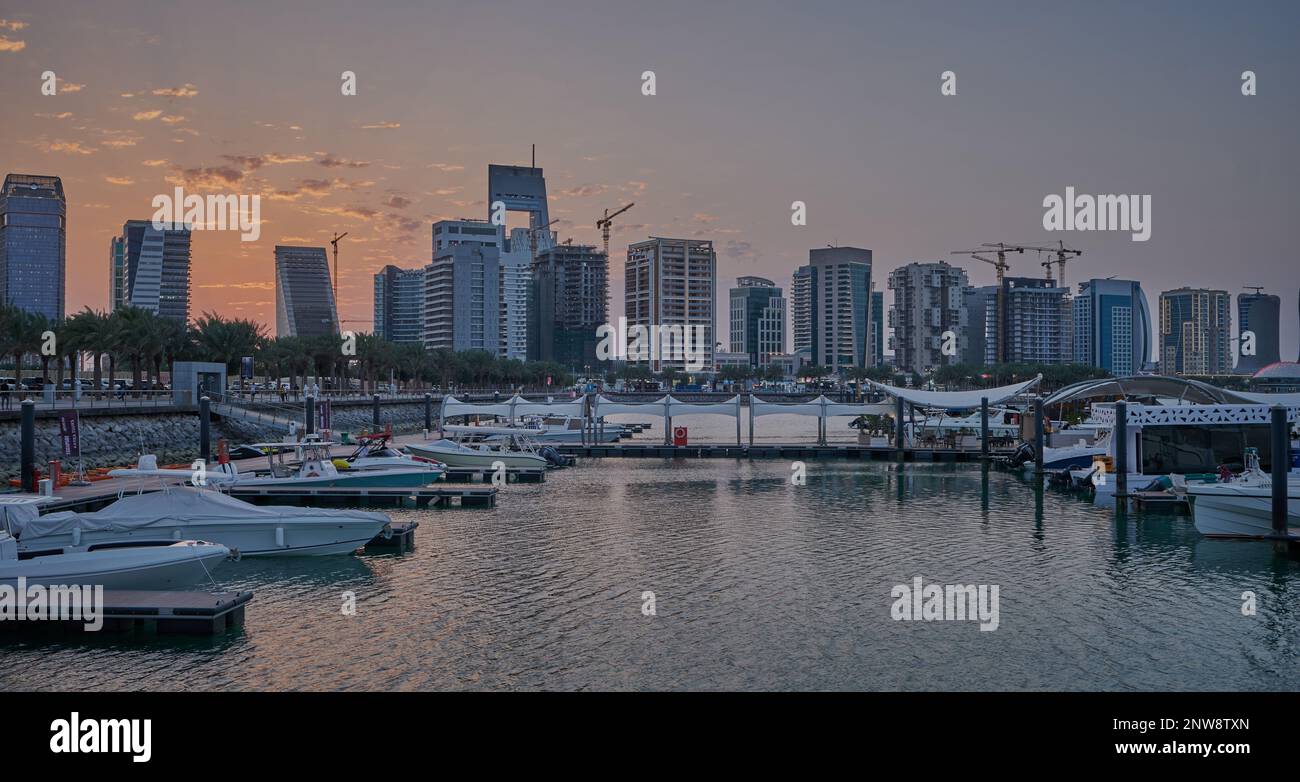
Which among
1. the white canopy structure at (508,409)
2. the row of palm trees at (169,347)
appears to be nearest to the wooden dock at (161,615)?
the white canopy structure at (508,409)

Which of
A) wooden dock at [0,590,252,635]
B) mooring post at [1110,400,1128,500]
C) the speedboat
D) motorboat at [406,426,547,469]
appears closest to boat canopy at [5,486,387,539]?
the speedboat

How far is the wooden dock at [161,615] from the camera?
63.8ft

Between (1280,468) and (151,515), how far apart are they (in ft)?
108

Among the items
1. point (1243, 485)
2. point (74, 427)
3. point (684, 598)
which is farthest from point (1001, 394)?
point (74, 427)

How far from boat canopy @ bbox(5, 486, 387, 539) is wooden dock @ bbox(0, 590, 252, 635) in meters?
4.65

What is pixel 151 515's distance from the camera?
25.3 meters

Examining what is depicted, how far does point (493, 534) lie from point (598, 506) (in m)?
8.05

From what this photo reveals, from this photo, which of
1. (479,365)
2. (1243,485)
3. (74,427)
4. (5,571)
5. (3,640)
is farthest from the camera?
(479,365)

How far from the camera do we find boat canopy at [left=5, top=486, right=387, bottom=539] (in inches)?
963

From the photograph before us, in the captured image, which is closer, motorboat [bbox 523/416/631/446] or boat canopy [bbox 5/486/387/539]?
boat canopy [bbox 5/486/387/539]

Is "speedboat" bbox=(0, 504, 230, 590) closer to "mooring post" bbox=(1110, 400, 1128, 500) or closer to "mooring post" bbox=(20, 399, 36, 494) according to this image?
"mooring post" bbox=(20, 399, 36, 494)

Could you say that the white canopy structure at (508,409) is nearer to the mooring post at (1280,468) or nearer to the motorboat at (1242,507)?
the motorboat at (1242,507)
